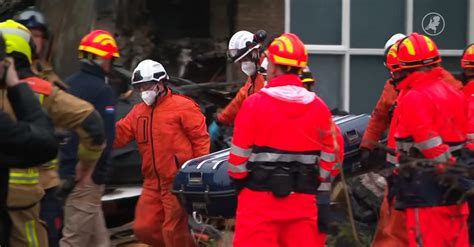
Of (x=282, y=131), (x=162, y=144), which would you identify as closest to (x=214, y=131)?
(x=162, y=144)

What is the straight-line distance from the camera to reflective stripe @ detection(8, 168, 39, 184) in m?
6.32

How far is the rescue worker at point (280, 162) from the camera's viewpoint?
6844 millimetres

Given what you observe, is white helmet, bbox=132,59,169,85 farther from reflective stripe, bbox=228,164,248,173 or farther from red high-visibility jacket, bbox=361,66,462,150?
reflective stripe, bbox=228,164,248,173

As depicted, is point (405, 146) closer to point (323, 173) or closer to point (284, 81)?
point (323, 173)

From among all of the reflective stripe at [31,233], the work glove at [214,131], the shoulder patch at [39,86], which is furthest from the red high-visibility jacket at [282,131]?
the work glove at [214,131]

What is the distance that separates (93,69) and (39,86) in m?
1.91

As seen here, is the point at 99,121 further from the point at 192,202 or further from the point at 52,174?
the point at 192,202

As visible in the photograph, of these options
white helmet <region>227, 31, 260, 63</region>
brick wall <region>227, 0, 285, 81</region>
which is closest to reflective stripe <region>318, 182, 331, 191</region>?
white helmet <region>227, 31, 260, 63</region>

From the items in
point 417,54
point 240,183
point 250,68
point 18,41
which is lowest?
point 240,183

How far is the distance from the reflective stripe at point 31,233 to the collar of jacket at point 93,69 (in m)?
2.29

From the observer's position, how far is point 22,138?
5.19 meters

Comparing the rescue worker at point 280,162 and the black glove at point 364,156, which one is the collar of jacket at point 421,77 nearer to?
the rescue worker at point 280,162

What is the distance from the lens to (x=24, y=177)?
6.36m

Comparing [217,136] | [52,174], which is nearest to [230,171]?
[52,174]
